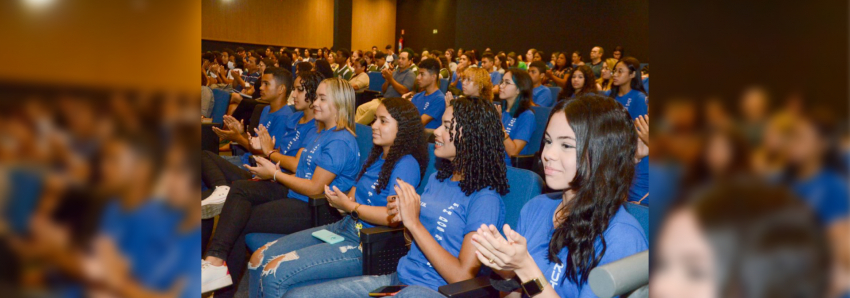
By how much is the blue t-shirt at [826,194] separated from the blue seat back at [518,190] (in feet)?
5.62

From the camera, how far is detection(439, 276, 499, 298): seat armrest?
1488 millimetres

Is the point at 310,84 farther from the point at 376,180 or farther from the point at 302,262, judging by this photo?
the point at 302,262

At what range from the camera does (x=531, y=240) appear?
59.2 inches

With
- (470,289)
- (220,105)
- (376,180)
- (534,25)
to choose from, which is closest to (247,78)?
(220,105)

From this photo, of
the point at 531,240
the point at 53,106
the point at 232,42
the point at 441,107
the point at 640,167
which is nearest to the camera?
the point at 53,106

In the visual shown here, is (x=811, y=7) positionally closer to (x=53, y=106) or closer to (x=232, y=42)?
(x=53, y=106)

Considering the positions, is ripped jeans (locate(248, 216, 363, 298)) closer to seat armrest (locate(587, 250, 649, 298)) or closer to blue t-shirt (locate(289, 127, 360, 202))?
blue t-shirt (locate(289, 127, 360, 202))

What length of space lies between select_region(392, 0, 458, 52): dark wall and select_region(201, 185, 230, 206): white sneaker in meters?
14.9

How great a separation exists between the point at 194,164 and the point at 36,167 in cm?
7

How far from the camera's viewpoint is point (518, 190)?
1990 millimetres

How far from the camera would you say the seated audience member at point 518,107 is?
377cm

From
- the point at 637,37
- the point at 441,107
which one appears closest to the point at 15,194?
the point at 441,107

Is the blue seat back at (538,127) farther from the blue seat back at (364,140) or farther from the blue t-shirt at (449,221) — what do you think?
the blue t-shirt at (449,221)

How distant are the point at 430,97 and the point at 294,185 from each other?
8.73 feet
